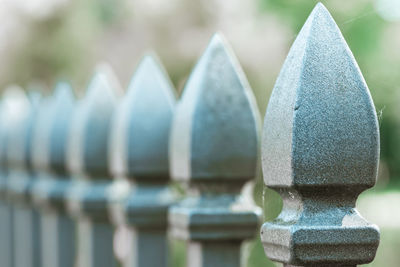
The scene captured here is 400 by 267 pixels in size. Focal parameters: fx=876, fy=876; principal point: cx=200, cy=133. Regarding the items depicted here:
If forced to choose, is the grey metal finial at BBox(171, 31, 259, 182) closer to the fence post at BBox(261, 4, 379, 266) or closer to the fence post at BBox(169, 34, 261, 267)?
the fence post at BBox(169, 34, 261, 267)

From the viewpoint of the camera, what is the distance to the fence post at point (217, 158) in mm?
1940

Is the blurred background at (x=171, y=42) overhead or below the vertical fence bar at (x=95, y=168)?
overhead

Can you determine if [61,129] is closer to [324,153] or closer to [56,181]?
[56,181]

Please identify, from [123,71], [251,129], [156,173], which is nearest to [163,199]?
[156,173]

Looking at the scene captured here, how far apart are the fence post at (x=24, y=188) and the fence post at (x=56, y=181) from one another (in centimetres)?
36

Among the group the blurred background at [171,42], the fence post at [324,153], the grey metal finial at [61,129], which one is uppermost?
the blurred background at [171,42]

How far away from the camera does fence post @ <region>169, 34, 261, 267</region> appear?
194 centimetres

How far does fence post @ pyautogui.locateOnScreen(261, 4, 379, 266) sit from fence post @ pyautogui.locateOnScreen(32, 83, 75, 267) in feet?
6.56

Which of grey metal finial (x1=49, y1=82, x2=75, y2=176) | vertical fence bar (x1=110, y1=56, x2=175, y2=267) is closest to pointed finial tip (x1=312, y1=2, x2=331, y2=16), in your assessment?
vertical fence bar (x1=110, y1=56, x2=175, y2=267)

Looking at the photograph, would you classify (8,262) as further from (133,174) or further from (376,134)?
(376,134)

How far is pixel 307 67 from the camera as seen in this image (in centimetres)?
136

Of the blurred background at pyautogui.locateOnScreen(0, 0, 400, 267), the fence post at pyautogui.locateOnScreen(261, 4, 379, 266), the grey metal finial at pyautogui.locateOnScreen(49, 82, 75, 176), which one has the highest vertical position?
the blurred background at pyautogui.locateOnScreen(0, 0, 400, 267)

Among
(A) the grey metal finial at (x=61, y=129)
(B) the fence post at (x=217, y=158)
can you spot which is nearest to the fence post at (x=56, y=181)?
(A) the grey metal finial at (x=61, y=129)

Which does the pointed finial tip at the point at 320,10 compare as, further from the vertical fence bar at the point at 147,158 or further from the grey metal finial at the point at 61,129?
the grey metal finial at the point at 61,129
